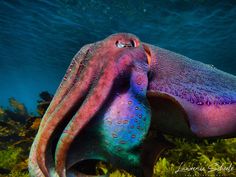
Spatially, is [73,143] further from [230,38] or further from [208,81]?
[230,38]

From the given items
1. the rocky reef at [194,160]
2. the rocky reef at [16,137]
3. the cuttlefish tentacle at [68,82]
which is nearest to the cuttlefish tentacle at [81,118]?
the cuttlefish tentacle at [68,82]

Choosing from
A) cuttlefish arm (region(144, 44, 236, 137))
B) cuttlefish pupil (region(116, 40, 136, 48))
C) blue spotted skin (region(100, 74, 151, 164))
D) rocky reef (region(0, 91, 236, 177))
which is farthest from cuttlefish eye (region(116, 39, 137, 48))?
rocky reef (region(0, 91, 236, 177))

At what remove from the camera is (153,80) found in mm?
1993

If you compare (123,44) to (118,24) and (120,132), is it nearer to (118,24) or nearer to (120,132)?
(120,132)

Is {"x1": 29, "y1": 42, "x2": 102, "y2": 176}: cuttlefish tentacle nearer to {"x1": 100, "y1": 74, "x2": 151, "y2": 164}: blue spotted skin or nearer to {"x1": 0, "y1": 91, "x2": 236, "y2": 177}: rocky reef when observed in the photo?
{"x1": 100, "y1": 74, "x2": 151, "y2": 164}: blue spotted skin

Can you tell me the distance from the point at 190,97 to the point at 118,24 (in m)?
20.2

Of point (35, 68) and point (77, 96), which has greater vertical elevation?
point (77, 96)

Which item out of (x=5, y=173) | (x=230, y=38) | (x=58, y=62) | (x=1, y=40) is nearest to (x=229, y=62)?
(x=230, y=38)

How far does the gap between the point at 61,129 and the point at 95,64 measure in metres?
0.53

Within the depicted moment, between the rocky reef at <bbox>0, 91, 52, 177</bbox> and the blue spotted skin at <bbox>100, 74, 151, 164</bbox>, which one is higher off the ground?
the blue spotted skin at <bbox>100, 74, 151, 164</bbox>

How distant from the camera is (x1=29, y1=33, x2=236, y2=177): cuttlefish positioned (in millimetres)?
1700

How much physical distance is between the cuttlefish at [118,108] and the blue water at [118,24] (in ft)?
52.8

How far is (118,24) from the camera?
21422mm

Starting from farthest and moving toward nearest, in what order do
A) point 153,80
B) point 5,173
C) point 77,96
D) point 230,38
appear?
point 230,38 < point 5,173 < point 153,80 < point 77,96
